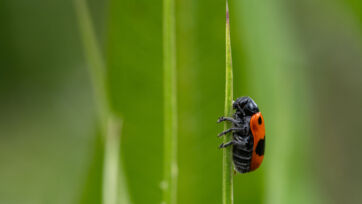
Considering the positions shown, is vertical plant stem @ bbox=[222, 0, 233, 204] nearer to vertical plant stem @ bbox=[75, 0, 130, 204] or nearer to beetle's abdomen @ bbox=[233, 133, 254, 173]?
vertical plant stem @ bbox=[75, 0, 130, 204]

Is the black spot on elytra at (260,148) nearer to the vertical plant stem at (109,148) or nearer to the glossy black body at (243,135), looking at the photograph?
the glossy black body at (243,135)

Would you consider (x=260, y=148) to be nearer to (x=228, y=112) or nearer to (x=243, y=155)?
(x=243, y=155)

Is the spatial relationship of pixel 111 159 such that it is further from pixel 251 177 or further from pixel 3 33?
pixel 3 33

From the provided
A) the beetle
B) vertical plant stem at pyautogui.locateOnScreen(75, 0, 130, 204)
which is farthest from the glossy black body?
vertical plant stem at pyautogui.locateOnScreen(75, 0, 130, 204)

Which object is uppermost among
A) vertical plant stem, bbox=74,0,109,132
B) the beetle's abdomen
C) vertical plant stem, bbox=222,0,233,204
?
vertical plant stem, bbox=74,0,109,132

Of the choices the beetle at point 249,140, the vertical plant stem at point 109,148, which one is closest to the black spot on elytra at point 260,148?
the beetle at point 249,140

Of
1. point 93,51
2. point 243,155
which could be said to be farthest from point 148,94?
point 243,155

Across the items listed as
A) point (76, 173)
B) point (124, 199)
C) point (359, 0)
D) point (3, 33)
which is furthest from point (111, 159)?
point (3, 33)
